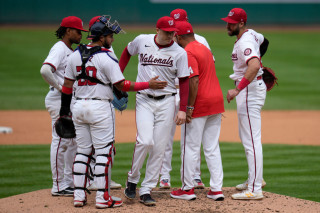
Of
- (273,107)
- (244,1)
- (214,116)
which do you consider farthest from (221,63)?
(214,116)

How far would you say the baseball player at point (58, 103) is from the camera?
5914mm

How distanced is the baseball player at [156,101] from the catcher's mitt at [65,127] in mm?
731

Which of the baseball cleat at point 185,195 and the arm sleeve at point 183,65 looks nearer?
the arm sleeve at point 183,65

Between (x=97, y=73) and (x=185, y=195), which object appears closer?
(x=97, y=73)

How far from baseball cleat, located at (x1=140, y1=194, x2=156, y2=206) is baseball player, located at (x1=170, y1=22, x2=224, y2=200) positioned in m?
0.38

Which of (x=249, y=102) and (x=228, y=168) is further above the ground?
(x=249, y=102)

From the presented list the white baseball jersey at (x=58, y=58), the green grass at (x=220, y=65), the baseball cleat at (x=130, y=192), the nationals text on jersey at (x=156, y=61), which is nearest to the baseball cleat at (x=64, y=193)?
the baseball cleat at (x=130, y=192)

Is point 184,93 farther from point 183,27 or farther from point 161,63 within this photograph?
point 183,27

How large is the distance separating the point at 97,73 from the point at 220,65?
16552 millimetres

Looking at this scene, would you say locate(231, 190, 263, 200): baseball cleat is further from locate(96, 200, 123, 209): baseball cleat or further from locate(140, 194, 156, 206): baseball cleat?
locate(96, 200, 123, 209): baseball cleat

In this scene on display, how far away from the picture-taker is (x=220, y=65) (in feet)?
70.5

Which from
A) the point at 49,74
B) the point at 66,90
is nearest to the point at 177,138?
the point at 49,74

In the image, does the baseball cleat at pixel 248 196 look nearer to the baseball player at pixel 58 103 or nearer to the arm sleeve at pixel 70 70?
the baseball player at pixel 58 103

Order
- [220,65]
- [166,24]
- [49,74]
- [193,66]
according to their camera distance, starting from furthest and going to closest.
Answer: [220,65] → [49,74] → [193,66] → [166,24]
